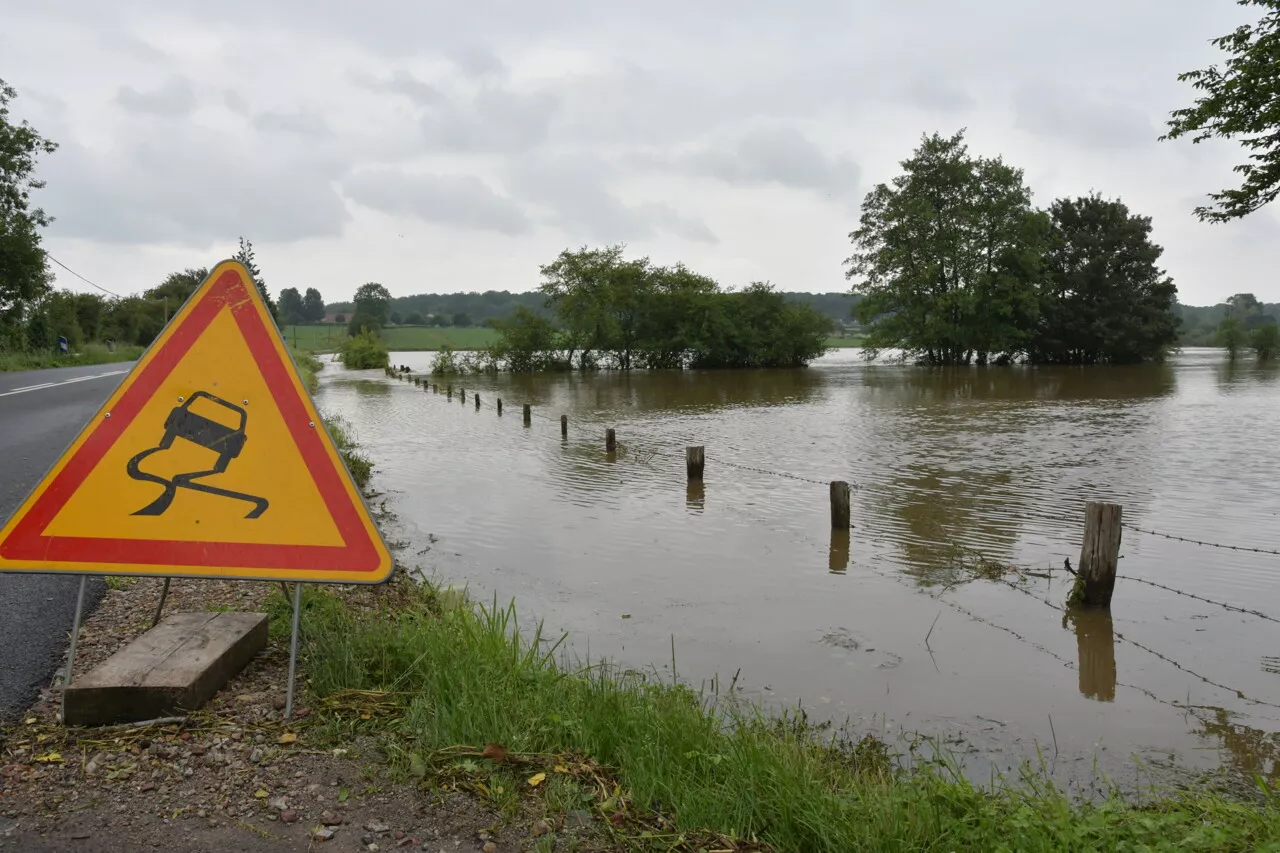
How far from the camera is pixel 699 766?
11.0 ft

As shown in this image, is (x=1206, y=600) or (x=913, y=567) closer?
(x=1206, y=600)

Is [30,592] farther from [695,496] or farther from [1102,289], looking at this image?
[1102,289]

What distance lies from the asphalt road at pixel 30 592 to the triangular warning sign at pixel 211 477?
2.49ft

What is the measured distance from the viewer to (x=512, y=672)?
13.0ft

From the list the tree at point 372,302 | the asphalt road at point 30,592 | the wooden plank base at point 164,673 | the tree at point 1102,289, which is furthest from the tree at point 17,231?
the tree at point 372,302

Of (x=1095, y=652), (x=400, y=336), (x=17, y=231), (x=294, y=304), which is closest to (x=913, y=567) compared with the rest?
(x=1095, y=652)

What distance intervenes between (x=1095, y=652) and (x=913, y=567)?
90.7 inches

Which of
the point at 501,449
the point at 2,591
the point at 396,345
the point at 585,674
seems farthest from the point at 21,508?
the point at 396,345

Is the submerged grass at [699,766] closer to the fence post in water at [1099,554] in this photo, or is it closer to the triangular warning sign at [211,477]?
the triangular warning sign at [211,477]

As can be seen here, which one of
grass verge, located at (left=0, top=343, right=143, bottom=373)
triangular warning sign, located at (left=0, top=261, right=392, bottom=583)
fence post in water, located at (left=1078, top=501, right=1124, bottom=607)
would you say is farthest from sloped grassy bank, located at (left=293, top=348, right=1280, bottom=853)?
grass verge, located at (left=0, top=343, right=143, bottom=373)

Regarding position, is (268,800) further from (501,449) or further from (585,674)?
(501,449)

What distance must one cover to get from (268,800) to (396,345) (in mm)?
110938

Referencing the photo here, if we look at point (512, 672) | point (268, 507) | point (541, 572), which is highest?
point (268, 507)

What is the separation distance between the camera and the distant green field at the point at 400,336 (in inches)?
3960
